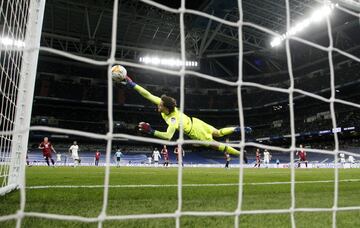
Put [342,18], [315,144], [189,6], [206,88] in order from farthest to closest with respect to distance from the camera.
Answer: [206,88], [315,144], [342,18], [189,6]

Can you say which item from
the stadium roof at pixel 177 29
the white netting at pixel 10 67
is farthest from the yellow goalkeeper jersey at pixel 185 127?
the stadium roof at pixel 177 29

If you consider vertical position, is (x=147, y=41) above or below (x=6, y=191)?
above

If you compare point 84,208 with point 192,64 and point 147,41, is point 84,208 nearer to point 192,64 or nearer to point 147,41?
point 147,41

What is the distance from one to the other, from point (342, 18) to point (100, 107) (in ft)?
72.4

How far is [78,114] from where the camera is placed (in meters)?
31.7

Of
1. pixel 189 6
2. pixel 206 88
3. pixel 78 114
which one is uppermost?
pixel 189 6

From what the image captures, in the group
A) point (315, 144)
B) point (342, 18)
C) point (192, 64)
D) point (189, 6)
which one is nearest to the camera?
point (189, 6)

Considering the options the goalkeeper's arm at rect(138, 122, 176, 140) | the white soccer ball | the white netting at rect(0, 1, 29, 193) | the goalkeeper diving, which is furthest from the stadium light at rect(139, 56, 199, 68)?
the white soccer ball

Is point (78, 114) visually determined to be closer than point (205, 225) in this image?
No

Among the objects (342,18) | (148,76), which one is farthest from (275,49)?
(148,76)

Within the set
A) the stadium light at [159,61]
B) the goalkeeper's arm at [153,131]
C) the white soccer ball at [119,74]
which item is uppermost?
the stadium light at [159,61]

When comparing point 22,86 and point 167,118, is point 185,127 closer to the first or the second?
point 167,118

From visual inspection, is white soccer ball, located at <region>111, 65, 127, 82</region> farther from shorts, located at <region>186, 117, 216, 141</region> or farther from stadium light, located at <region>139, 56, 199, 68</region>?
stadium light, located at <region>139, 56, 199, 68</region>

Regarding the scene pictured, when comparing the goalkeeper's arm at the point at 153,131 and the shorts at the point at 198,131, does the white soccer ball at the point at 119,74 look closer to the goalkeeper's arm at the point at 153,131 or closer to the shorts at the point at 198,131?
the goalkeeper's arm at the point at 153,131
